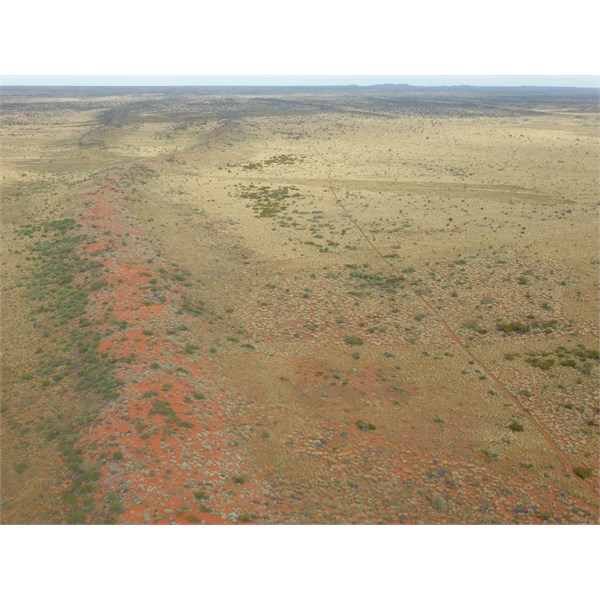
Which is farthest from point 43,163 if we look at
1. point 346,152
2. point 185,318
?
point 185,318

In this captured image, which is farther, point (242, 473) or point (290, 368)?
point (290, 368)

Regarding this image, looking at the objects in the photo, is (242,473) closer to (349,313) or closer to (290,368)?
(290,368)

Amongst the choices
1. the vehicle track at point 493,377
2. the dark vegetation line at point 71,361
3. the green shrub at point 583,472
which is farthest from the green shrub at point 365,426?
the dark vegetation line at point 71,361

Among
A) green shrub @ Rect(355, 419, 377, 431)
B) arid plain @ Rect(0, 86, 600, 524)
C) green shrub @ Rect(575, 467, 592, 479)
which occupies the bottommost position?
green shrub @ Rect(575, 467, 592, 479)

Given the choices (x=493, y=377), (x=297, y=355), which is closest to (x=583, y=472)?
(x=493, y=377)

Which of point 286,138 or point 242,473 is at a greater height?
point 286,138

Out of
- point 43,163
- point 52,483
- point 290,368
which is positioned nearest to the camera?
point 52,483

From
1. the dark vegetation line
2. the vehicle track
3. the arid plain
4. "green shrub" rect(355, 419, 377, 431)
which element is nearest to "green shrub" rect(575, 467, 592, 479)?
the vehicle track

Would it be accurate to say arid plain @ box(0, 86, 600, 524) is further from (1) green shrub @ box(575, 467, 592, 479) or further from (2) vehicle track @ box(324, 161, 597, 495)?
(1) green shrub @ box(575, 467, 592, 479)

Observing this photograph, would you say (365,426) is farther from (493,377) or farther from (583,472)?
(583,472)
